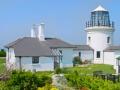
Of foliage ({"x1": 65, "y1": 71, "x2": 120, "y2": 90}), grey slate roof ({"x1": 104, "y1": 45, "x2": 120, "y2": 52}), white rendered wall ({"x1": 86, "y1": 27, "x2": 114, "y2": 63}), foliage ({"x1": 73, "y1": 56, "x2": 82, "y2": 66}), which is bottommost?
foliage ({"x1": 65, "y1": 71, "x2": 120, "y2": 90})

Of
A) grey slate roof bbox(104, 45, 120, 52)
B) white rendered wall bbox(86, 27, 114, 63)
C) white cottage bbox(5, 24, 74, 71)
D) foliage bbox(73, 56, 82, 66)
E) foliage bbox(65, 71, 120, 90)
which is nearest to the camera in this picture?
foliage bbox(65, 71, 120, 90)

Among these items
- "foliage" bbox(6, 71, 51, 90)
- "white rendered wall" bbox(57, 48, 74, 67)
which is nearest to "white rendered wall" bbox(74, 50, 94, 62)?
"white rendered wall" bbox(57, 48, 74, 67)

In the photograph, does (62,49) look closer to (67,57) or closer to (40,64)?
(67,57)

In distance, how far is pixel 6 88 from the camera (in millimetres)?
17391

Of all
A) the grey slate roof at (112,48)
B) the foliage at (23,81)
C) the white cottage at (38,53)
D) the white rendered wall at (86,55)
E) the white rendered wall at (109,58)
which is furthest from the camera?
the white rendered wall at (86,55)

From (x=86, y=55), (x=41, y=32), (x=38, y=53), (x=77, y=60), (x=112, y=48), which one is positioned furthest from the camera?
(x=86, y=55)

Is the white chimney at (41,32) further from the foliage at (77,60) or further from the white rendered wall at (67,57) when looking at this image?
the foliage at (77,60)

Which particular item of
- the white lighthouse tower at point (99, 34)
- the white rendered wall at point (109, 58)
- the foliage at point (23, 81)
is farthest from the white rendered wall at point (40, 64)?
the foliage at point (23, 81)

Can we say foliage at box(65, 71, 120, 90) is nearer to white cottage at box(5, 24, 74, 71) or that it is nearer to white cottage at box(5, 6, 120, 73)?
white cottage at box(5, 6, 120, 73)

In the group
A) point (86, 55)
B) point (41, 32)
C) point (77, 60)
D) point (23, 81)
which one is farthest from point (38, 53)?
point (23, 81)

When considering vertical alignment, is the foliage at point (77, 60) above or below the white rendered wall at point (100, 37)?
below

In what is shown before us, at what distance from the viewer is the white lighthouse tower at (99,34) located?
183ft

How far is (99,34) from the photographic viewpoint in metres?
55.8

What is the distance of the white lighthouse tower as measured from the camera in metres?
55.7
